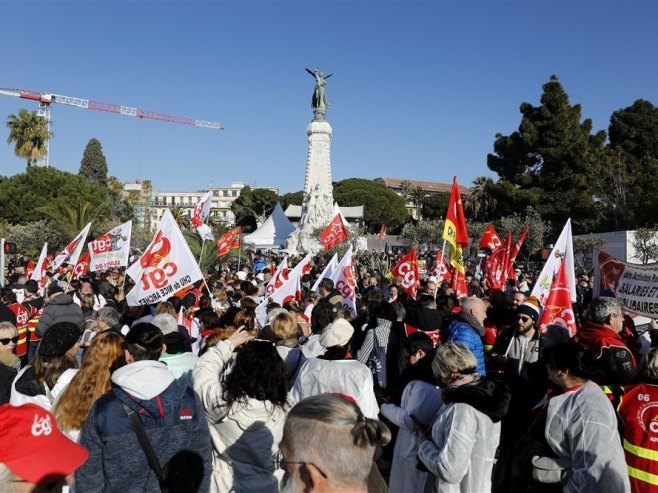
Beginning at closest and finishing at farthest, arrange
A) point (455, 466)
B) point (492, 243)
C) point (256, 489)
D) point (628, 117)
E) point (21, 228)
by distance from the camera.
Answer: point (455, 466) → point (256, 489) → point (492, 243) → point (21, 228) → point (628, 117)

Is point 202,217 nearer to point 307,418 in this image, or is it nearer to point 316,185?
point 307,418

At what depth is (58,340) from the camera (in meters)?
3.83

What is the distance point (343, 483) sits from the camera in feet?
6.28

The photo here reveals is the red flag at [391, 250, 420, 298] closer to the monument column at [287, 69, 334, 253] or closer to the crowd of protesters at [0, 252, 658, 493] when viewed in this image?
the crowd of protesters at [0, 252, 658, 493]

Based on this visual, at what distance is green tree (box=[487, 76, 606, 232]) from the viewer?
137 feet

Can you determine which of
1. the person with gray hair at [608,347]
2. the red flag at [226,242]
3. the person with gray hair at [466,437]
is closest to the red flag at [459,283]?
the person with gray hair at [608,347]

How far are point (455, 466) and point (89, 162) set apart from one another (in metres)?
83.5

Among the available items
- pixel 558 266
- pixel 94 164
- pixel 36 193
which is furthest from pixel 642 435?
pixel 94 164

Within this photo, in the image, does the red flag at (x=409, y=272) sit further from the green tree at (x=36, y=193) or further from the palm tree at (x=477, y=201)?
the palm tree at (x=477, y=201)

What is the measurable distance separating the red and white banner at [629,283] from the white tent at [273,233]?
47175 millimetres

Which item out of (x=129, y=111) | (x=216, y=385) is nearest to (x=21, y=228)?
(x=216, y=385)

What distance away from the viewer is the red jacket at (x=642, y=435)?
3.51m

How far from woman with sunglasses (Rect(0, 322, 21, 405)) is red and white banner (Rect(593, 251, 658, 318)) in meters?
5.76

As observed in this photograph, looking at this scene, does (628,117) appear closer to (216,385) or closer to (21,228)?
(21,228)
